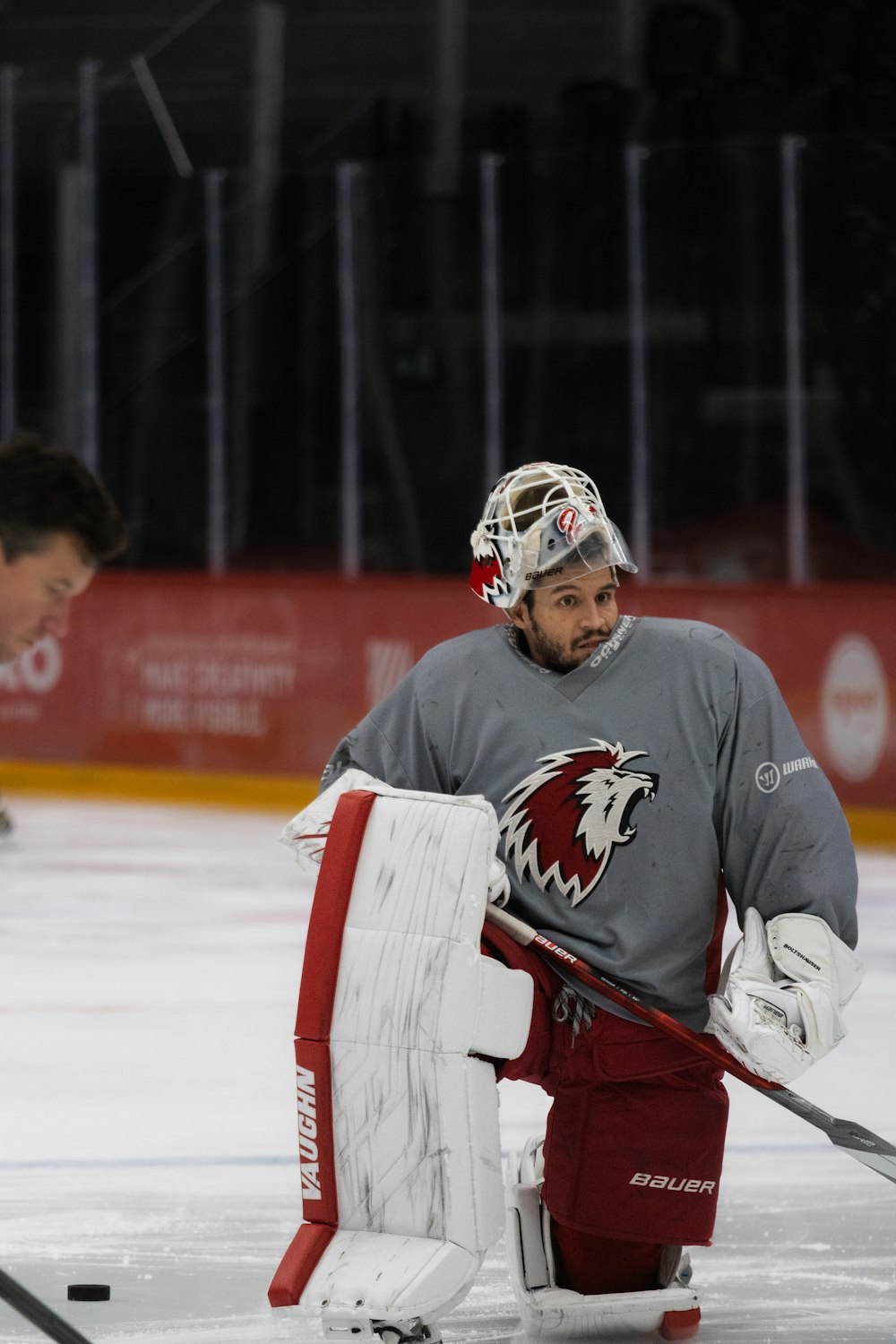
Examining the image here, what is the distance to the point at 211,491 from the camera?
30.7 feet

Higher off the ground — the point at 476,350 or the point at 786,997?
the point at 476,350

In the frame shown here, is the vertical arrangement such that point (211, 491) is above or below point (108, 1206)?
above

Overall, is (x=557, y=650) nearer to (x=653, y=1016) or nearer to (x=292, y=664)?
(x=653, y=1016)

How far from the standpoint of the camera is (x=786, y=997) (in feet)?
6.73

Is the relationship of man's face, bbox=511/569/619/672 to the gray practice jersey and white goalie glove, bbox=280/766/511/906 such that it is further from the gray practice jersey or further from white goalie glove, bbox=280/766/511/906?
white goalie glove, bbox=280/766/511/906

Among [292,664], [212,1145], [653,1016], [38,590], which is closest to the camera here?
[38,590]

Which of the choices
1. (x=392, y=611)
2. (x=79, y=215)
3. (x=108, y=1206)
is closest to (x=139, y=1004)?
(x=108, y=1206)

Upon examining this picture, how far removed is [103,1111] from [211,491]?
6332 mm

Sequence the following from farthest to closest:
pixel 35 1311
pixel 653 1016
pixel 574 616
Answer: pixel 574 616 < pixel 653 1016 < pixel 35 1311

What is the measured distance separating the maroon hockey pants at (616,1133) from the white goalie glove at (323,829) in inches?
3.3

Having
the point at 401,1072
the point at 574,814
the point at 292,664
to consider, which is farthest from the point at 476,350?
the point at 401,1072

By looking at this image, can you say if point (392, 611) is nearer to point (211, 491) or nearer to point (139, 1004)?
point (211, 491)

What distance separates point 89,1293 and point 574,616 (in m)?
0.89

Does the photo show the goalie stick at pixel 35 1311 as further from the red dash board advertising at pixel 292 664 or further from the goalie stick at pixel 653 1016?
the red dash board advertising at pixel 292 664
